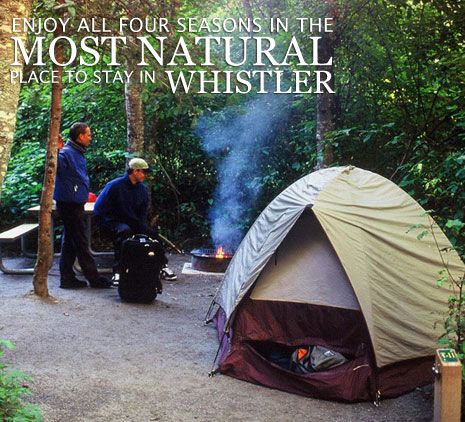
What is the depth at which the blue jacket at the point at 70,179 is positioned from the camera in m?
8.09

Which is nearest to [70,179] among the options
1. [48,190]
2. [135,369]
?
[48,190]

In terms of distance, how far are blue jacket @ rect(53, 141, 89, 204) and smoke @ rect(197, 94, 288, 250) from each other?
3797 mm

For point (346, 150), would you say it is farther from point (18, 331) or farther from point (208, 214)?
point (18, 331)

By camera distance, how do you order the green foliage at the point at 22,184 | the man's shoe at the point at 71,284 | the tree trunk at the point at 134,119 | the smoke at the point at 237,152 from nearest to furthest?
1. the man's shoe at the point at 71,284
2. the tree trunk at the point at 134,119
3. the green foliage at the point at 22,184
4. the smoke at the point at 237,152

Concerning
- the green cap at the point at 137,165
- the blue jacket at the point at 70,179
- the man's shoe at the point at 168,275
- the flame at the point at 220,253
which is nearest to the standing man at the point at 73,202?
the blue jacket at the point at 70,179

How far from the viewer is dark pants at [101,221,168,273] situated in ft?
28.2

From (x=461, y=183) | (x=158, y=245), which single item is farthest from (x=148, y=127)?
(x=461, y=183)

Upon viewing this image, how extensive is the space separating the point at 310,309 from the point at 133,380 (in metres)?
1.61

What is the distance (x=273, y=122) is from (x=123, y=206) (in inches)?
153

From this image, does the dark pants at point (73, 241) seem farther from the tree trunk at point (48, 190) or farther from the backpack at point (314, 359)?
the backpack at point (314, 359)

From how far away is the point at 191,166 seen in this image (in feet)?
40.5

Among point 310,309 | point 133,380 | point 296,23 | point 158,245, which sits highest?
point 296,23

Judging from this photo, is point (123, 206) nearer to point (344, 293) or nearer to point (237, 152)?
point (237, 152)

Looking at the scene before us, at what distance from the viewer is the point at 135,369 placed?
5.59 metres
